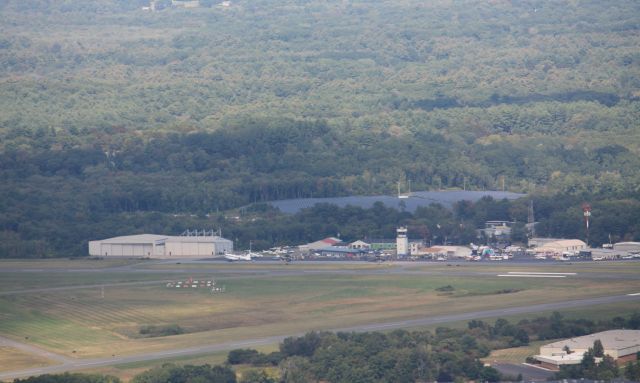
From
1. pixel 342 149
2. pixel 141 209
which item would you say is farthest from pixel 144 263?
pixel 342 149

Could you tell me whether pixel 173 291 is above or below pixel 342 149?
below

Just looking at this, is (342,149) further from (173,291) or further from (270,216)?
(173,291)

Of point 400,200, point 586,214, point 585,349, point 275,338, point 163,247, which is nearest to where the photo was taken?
point 585,349

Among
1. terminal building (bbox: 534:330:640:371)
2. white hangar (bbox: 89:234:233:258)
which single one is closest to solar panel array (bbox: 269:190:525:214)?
white hangar (bbox: 89:234:233:258)

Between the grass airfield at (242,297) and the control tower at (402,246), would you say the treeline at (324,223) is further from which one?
the grass airfield at (242,297)

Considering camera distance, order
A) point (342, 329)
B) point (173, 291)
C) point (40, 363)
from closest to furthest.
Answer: point (40, 363) → point (342, 329) → point (173, 291)

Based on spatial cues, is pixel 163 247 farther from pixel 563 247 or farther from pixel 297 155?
pixel 297 155

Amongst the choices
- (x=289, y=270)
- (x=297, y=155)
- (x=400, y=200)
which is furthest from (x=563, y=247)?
(x=297, y=155)
